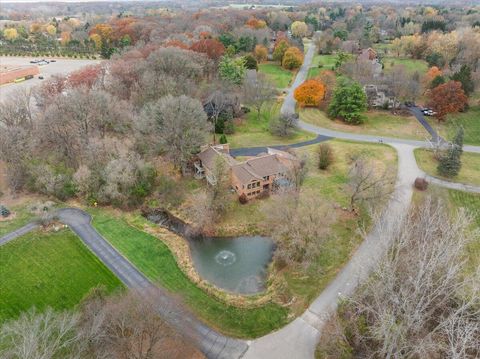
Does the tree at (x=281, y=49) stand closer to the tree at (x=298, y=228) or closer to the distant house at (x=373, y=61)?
the distant house at (x=373, y=61)

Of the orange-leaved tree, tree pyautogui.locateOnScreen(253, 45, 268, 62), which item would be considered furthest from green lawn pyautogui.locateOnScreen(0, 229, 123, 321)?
tree pyautogui.locateOnScreen(253, 45, 268, 62)

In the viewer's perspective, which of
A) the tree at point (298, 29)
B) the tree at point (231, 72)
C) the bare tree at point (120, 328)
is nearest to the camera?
the bare tree at point (120, 328)

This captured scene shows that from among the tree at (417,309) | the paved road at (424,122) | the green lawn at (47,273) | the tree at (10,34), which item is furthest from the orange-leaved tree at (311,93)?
the tree at (10,34)

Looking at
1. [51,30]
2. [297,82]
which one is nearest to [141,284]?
[297,82]

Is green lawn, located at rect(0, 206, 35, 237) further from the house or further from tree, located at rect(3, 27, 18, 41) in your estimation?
tree, located at rect(3, 27, 18, 41)

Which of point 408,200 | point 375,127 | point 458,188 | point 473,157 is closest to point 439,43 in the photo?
point 375,127

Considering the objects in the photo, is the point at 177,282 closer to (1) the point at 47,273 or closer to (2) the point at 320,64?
(1) the point at 47,273
